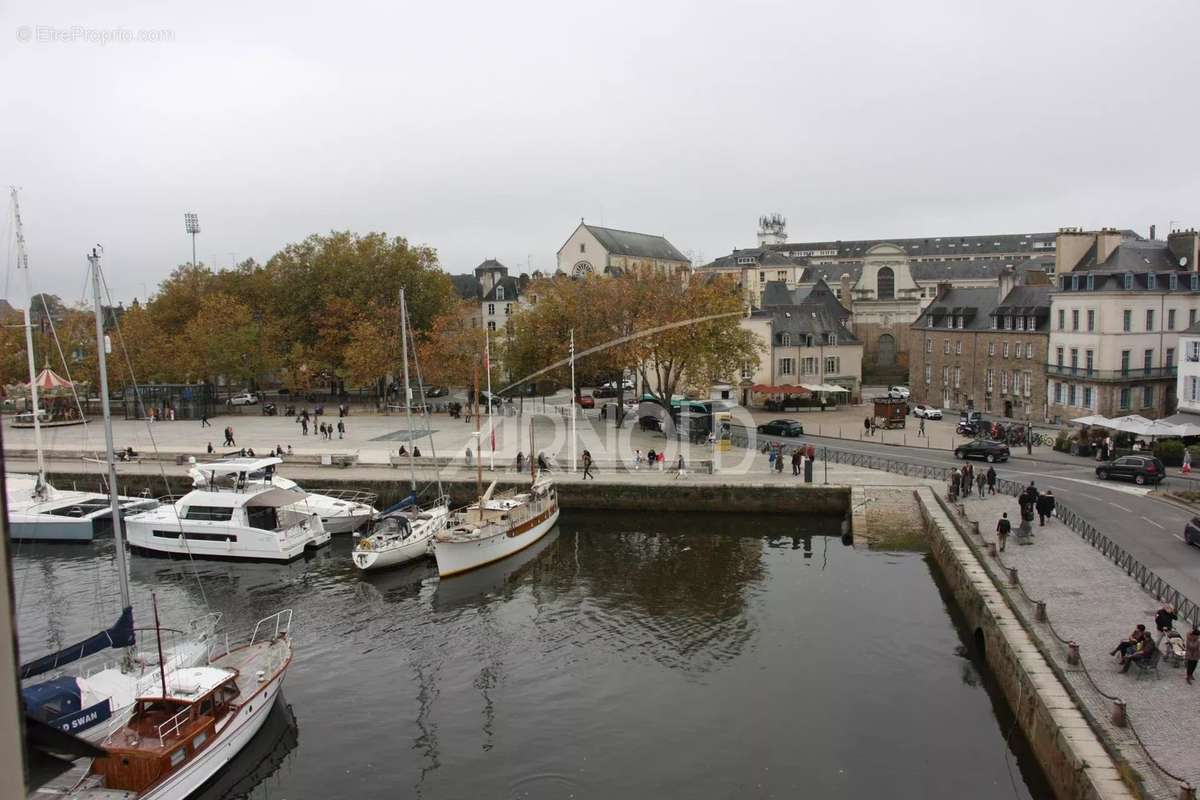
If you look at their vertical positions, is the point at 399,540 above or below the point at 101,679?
above

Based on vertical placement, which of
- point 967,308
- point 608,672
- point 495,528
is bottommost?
point 608,672

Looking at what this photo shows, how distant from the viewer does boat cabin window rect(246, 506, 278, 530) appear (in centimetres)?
3070

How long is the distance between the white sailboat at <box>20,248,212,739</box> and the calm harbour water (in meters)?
2.38

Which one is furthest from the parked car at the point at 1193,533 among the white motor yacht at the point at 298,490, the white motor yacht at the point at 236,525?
the white motor yacht at the point at 236,525

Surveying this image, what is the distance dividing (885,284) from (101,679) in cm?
8508

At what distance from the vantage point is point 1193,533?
2320 cm

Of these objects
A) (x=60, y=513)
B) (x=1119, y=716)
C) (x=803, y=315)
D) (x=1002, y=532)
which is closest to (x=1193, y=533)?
(x=1002, y=532)

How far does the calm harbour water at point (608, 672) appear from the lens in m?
16.4

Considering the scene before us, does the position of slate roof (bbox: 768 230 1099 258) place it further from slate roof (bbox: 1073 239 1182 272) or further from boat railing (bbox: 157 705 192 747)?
boat railing (bbox: 157 705 192 747)

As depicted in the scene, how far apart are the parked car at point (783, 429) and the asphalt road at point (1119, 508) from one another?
12.4 ft

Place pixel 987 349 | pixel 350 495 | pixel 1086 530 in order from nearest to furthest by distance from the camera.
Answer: pixel 1086 530, pixel 350 495, pixel 987 349

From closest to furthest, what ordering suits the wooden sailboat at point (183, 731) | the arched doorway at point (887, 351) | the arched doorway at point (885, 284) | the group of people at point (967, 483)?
the wooden sailboat at point (183, 731)
the group of people at point (967, 483)
the arched doorway at point (887, 351)
the arched doorway at point (885, 284)

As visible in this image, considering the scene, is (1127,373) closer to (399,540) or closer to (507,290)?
(399,540)

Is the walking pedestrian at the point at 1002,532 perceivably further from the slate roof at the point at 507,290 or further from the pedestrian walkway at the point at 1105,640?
the slate roof at the point at 507,290
